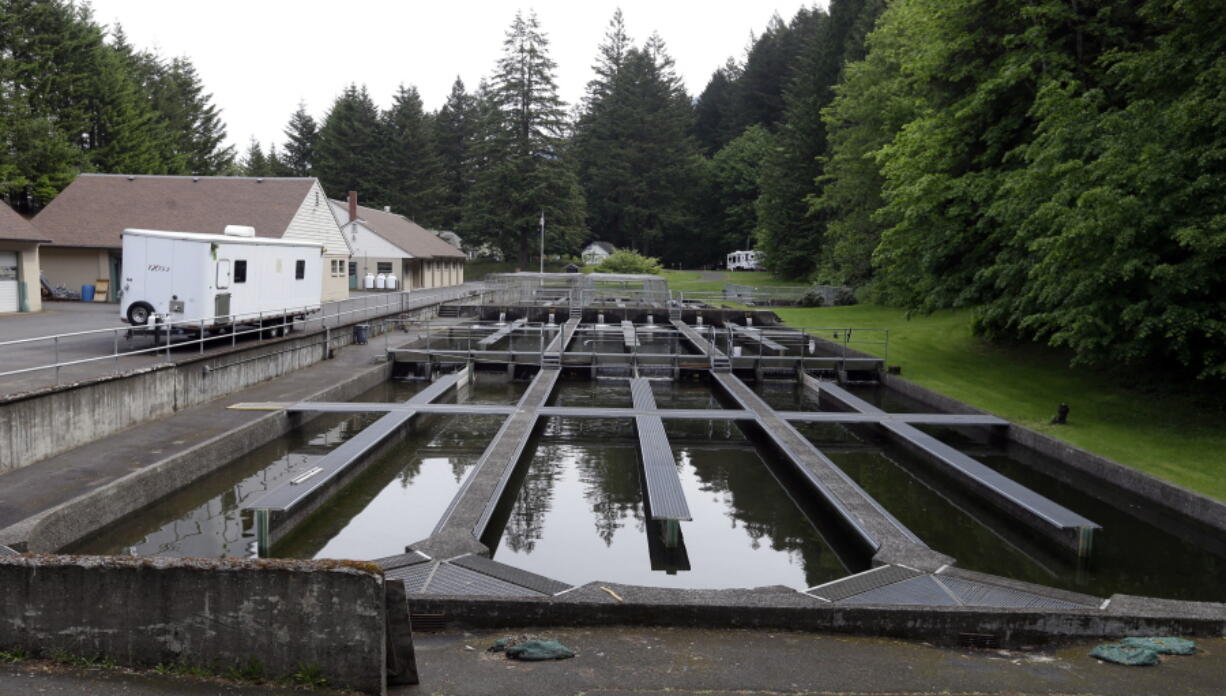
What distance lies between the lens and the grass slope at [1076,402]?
1424cm

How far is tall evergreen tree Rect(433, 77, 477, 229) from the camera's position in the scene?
87062mm

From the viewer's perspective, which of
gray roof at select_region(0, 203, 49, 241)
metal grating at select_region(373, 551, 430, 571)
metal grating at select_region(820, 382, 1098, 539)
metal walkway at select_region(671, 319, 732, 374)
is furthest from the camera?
metal walkway at select_region(671, 319, 732, 374)

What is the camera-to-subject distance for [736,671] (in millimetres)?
6113

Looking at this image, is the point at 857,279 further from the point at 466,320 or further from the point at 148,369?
the point at 148,369

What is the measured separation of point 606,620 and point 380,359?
733 inches

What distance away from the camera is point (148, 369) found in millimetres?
15008

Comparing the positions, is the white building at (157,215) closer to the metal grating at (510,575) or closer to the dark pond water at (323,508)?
the dark pond water at (323,508)

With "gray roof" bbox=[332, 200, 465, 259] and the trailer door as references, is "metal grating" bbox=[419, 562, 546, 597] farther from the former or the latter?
"gray roof" bbox=[332, 200, 465, 259]

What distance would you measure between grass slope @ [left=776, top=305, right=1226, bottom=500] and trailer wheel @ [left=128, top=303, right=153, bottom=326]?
62.7 ft

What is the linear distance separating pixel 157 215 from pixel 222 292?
704 inches

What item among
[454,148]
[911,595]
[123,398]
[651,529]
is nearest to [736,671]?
[911,595]

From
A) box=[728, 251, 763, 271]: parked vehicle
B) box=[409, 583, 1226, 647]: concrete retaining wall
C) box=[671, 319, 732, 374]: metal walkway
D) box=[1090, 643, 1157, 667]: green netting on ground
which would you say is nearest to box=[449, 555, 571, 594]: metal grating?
box=[409, 583, 1226, 647]: concrete retaining wall

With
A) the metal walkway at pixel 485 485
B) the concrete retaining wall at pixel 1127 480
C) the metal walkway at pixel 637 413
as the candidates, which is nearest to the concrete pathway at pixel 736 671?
the metal walkway at pixel 485 485

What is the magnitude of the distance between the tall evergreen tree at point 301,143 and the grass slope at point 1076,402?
74.9 metres
